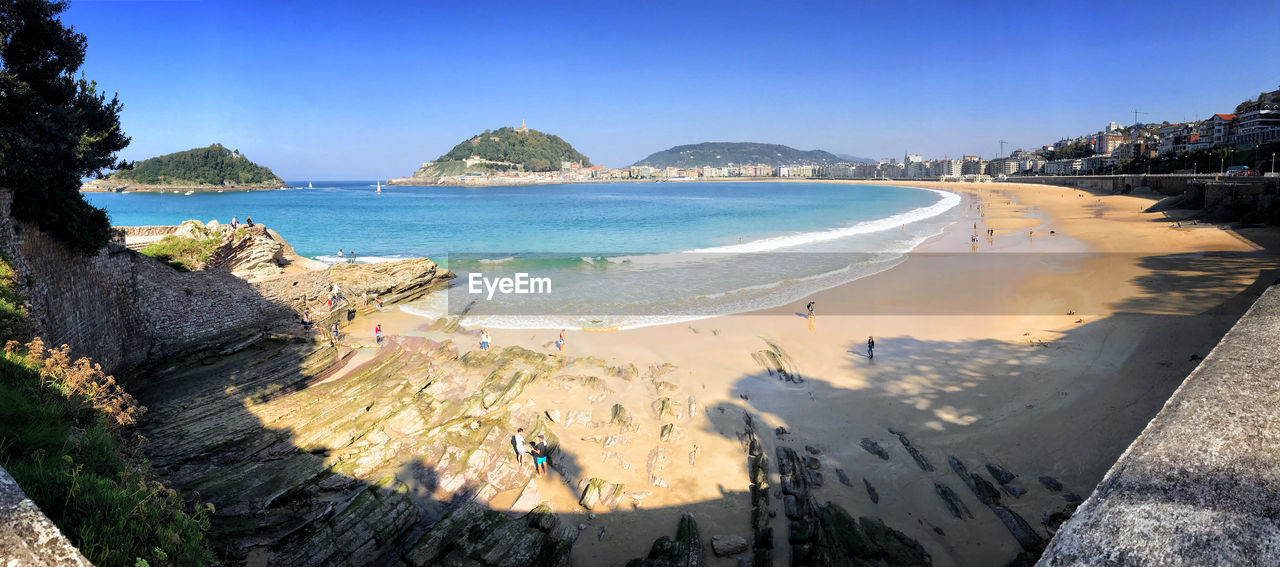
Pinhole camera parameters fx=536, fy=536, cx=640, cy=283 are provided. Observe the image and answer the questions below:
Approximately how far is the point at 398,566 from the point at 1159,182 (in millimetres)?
81531

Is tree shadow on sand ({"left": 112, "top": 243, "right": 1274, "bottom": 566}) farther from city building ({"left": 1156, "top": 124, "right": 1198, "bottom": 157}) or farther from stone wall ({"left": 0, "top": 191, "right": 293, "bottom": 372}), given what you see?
city building ({"left": 1156, "top": 124, "right": 1198, "bottom": 157})

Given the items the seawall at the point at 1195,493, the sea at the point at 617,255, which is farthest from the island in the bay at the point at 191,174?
the seawall at the point at 1195,493

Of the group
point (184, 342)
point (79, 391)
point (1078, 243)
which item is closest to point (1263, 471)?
point (79, 391)

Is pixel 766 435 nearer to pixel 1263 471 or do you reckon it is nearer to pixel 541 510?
pixel 541 510

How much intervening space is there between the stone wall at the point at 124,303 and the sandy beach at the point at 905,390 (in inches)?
144

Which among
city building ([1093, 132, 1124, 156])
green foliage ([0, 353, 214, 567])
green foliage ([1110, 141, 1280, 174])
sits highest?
city building ([1093, 132, 1124, 156])

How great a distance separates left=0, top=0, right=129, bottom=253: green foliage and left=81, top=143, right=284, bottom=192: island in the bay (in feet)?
487

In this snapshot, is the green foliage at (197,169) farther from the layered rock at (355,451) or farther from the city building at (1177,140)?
the city building at (1177,140)

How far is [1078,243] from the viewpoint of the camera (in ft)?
101

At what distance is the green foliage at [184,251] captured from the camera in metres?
16.8

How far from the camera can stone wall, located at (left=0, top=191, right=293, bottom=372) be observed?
31.9ft

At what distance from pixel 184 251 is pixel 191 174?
153933mm

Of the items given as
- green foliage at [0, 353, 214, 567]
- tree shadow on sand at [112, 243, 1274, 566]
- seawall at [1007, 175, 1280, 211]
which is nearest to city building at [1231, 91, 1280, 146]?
seawall at [1007, 175, 1280, 211]

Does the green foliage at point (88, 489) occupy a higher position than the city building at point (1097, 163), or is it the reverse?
the city building at point (1097, 163)
